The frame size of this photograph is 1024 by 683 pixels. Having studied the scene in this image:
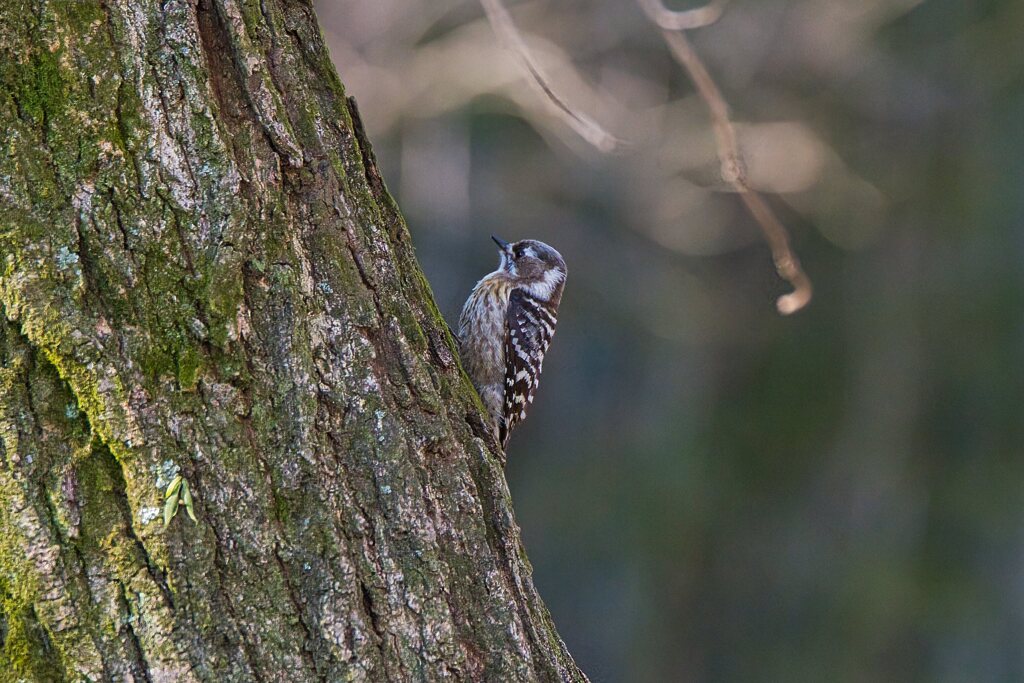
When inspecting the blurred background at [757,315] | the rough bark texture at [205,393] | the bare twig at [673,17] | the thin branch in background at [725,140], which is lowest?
the rough bark texture at [205,393]

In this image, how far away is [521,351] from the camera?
493 cm

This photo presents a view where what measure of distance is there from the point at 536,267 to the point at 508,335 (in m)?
0.61

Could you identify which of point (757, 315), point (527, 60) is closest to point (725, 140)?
point (527, 60)

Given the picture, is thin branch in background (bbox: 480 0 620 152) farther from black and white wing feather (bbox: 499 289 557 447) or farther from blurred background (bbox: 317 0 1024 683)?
blurred background (bbox: 317 0 1024 683)

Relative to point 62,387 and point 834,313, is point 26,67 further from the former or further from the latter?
point 834,313

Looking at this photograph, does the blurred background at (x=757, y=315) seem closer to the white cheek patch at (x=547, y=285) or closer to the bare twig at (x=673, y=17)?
the white cheek patch at (x=547, y=285)

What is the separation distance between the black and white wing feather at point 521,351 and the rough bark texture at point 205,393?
2565 mm

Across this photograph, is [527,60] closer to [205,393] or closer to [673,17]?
[673,17]

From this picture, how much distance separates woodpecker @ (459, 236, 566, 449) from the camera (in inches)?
192

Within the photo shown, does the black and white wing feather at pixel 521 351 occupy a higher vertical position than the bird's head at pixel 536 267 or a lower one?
lower

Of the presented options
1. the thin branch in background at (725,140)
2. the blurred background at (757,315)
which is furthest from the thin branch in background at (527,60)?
the blurred background at (757,315)

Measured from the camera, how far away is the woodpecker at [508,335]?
4.88 meters

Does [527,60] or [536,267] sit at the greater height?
[536,267]

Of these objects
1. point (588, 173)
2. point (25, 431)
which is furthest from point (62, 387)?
point (588, 173)
